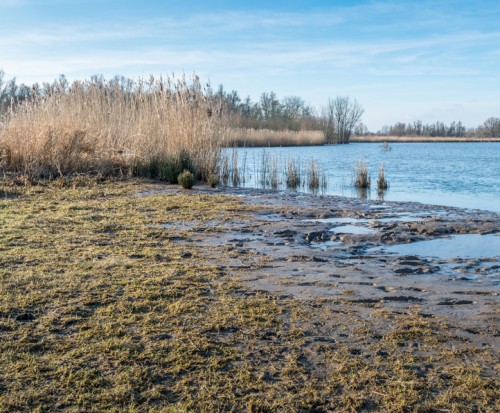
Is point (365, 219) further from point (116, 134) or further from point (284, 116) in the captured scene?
point (284, 116)

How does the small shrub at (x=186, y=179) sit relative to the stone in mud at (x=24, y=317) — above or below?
above

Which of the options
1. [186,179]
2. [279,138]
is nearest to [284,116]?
[279,138]

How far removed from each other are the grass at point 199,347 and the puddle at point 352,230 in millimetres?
2533

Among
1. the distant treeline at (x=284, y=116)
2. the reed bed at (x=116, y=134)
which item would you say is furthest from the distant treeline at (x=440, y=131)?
the reed bed at (x=116, y=134)

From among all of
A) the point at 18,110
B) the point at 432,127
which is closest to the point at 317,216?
the point at 18,110

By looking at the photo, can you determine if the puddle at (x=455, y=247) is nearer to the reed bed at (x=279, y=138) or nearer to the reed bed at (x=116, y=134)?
the reed bed at (x=116, y=134)

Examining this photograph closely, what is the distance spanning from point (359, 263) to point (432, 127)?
260 ft

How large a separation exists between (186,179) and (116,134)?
338 centimetres

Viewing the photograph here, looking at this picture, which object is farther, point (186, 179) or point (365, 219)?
point (186, 179)

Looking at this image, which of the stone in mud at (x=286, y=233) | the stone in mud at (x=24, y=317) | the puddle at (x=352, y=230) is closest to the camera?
the stone in mud at (x=24, y=317)

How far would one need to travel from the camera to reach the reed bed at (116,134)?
12.4m

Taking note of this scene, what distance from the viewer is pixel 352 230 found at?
7484mm

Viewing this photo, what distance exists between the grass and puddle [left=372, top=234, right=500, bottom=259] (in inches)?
90.5

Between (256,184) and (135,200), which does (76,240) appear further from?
(256,184)
